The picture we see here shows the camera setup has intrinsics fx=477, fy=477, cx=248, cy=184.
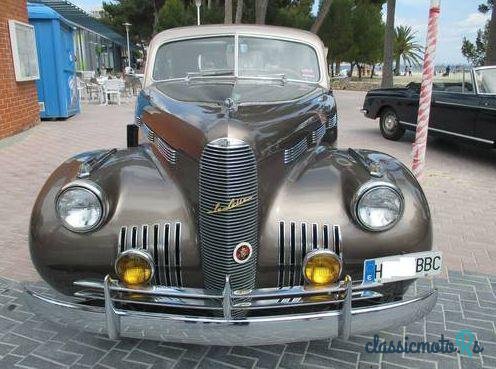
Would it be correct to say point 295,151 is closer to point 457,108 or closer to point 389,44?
point 457,108

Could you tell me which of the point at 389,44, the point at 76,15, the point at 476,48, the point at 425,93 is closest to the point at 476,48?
the point at 476,48

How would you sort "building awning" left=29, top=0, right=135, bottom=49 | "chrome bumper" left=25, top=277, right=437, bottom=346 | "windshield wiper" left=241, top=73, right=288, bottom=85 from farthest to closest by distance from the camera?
"building awning" left=29, top=0, right=135, bottom=49 < "windshield wiper" left=241, top=73, right=288, bottom=85 < "chrome bumper" left=25, top=277, right=437, bottom=346

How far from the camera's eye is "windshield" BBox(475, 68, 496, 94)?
792cm

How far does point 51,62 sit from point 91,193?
436 inches

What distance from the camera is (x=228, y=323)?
7.34 feet

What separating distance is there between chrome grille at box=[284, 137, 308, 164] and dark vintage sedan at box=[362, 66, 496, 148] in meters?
5.89

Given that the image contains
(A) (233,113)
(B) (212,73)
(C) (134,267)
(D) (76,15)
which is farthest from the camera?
(D) (76,15)

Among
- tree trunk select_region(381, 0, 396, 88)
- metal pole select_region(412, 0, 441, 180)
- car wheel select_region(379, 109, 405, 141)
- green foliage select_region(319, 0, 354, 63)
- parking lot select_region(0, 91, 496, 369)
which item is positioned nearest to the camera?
parking lot select_region(0, 91, 496, 369)

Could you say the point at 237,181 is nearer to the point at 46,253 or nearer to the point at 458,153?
the point at 46,253

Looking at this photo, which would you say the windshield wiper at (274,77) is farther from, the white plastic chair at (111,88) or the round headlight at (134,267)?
the white plastic chair at (111,88)

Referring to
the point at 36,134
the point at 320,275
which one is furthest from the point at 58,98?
the point at 320,275

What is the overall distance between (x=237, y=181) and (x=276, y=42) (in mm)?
2433

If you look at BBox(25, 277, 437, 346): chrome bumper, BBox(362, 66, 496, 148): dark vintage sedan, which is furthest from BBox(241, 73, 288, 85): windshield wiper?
BBox(362, 66, 496, 148): dark vintage sedan

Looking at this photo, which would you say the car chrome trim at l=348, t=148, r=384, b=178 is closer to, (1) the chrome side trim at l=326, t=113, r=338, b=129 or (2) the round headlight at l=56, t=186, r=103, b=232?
(1) the chrome side trim at l=326, t=113, r=338, b=129
